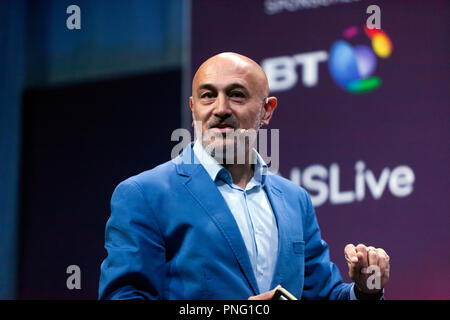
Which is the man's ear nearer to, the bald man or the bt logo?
the bald man

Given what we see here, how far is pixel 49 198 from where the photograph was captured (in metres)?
4.59

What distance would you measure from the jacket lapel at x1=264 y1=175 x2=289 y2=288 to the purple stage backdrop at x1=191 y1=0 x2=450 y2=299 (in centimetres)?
150

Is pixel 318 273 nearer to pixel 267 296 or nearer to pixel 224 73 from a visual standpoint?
pixel 267 296

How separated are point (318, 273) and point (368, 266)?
233mm

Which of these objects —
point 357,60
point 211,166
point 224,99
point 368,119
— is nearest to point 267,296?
point 211,166

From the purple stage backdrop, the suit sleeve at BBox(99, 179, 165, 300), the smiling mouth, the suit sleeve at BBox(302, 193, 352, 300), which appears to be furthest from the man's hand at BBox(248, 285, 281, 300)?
the purple stage backdrop

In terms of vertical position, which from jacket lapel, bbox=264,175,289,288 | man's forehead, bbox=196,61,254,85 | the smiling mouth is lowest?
jacket lapel, bbox=264,175,289,288

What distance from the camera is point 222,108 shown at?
1828 mm

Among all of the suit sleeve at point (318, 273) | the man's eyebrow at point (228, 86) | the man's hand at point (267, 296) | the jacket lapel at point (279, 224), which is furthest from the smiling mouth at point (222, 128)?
the man's hand at point (267, 296)

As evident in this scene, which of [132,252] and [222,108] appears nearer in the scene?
[132,252]

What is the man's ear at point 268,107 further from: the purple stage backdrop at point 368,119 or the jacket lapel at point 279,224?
the purple stage backdrop at point 368,119

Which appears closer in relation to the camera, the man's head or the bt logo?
the man's head

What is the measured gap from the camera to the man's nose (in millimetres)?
1830

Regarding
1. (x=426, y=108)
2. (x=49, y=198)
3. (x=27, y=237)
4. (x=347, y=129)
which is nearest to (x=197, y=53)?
(x=347, y=129)
